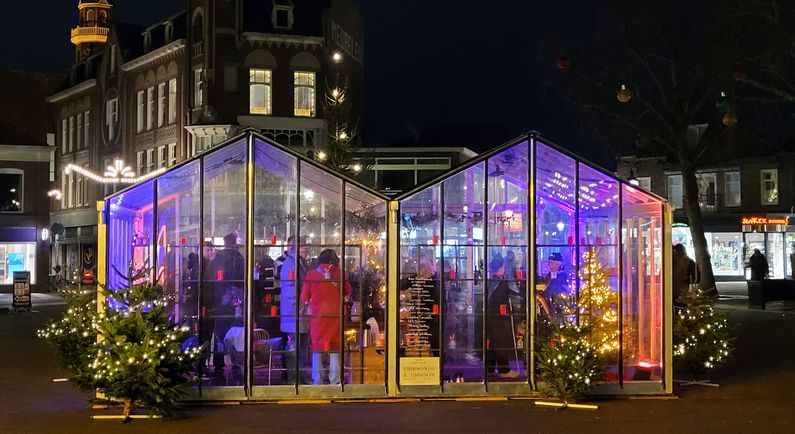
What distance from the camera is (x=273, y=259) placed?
1259 centimetres

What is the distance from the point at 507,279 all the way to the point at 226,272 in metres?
3.96

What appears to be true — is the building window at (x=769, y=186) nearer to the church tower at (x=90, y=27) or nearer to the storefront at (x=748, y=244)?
the storefront at (x=748, y=244)

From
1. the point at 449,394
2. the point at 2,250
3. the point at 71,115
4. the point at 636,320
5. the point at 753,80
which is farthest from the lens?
the point at 71,115

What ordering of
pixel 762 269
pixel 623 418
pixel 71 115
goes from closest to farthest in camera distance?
1. pixel 623 418
2. pixel 762 269
3. pixel 71 115

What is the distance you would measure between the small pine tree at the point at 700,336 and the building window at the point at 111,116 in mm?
35462

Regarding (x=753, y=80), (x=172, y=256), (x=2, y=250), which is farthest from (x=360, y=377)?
(x=2, y=250)

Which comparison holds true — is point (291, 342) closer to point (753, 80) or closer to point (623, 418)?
point (623, 418)

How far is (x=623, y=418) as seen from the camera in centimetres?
1131

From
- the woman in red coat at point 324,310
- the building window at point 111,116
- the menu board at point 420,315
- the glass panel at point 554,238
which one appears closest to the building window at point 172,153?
the building window at point 111,116

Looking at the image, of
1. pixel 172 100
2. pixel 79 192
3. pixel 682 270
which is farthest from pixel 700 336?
pixel 79 192

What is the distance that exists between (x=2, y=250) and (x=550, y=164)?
39.7m

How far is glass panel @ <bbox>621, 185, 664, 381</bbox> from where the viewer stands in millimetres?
13039

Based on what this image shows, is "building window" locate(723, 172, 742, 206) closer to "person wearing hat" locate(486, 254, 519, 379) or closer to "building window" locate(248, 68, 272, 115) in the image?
"building window" locate(248, 68, 272, 115)

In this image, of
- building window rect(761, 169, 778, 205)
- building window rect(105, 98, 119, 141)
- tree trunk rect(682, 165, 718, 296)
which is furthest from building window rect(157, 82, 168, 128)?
building window rect(761, 169, 778, 205)
